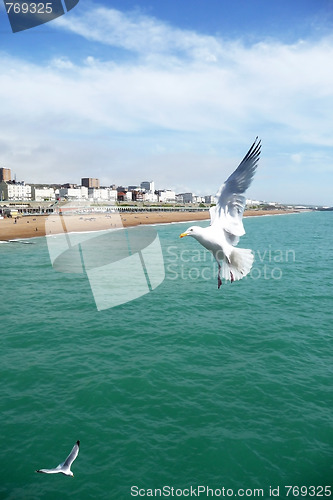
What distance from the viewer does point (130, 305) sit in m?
22.2

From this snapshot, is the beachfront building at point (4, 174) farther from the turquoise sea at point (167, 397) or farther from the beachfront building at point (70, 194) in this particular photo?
the turquoise sea at point (167, 397)

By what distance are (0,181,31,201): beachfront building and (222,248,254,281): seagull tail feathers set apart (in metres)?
158

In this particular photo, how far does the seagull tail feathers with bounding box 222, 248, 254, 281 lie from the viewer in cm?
763

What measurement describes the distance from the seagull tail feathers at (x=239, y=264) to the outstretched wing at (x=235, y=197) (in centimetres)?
62

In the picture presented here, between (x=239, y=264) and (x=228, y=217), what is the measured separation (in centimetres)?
120

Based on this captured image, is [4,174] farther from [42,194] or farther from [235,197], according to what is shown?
[235,197]

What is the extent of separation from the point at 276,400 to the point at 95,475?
593cm

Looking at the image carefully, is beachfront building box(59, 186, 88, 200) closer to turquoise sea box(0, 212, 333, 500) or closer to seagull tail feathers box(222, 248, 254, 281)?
turquoise sea box(0, 212, 333, 500)

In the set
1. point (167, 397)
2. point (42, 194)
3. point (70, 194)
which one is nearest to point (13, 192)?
point (42, 194)

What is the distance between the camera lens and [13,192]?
16088 centimetres

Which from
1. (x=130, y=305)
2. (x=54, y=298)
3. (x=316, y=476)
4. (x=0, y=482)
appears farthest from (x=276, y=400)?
(x=54, y=298)

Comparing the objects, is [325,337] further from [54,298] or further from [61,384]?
[54,298]

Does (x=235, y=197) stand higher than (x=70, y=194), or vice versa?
(x=70, y=194)

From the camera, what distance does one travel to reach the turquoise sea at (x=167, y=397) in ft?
29.1
